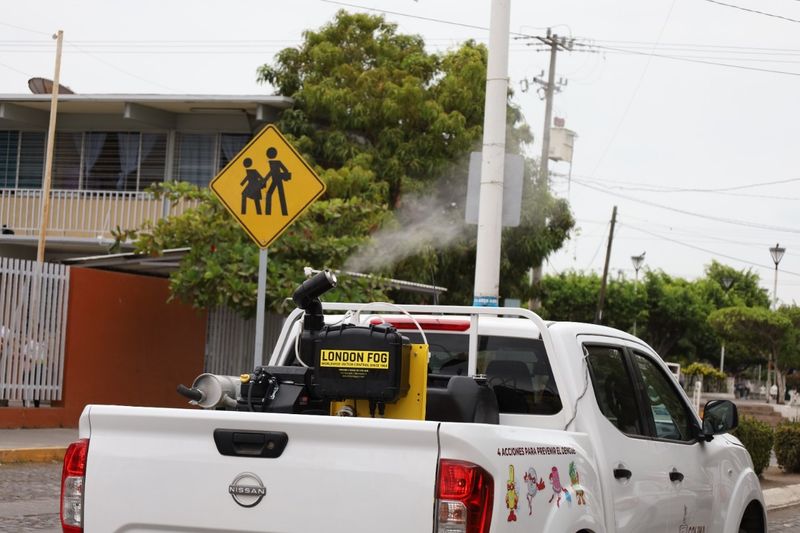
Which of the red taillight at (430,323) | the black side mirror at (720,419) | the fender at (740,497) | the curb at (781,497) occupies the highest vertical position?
the red taillight at (430,323)

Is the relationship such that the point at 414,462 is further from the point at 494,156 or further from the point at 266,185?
the point at 494,156

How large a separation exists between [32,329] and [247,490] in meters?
13.2

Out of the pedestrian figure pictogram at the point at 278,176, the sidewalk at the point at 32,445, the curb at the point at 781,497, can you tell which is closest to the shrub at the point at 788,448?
the curb at the point at 781,497

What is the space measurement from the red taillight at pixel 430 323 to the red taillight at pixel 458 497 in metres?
2.18

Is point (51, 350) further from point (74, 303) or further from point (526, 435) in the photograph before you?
point (526, 435)

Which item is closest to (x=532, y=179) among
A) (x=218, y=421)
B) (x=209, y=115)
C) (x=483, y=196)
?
(x=209, y=115)

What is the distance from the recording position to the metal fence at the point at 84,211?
2808 cm

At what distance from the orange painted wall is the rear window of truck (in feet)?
37.3

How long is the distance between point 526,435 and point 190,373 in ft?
51.9

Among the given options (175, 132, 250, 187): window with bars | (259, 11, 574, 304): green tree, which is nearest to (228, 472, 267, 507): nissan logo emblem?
(259, 11, 574, 304): green tree

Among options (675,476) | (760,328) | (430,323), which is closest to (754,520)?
(675,476)

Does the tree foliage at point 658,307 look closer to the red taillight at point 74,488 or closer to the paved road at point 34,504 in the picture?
the paved road at point 34,504

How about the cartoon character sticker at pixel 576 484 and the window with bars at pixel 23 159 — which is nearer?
the cartoon character sticker at pixel 576 484

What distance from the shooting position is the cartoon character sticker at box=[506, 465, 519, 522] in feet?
15.2
